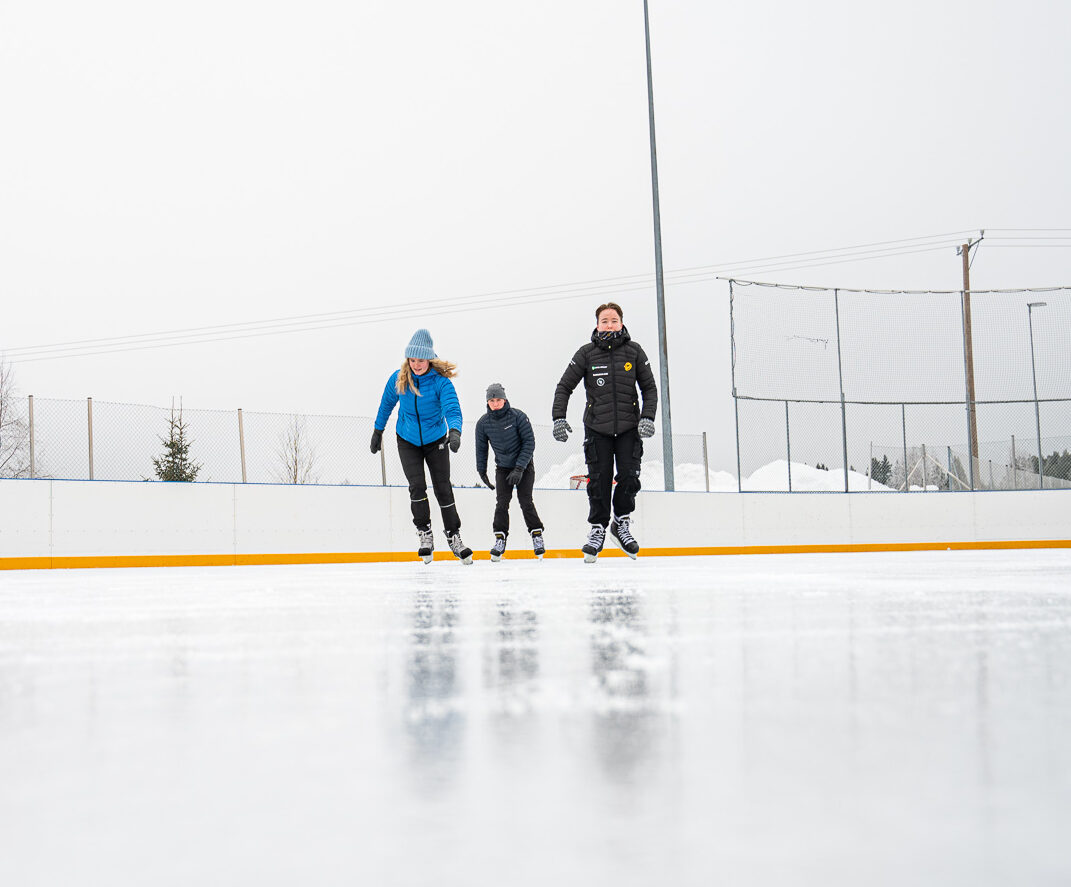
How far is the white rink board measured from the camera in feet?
35.8

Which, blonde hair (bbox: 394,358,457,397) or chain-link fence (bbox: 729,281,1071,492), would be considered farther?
chain-link fence (bbox: 729,281,1071,492)

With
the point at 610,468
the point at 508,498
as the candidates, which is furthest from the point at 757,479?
the point at 610,468

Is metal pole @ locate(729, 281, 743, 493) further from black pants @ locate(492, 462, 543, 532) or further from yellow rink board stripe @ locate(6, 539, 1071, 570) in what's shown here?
black pants @ locate(492, 462, 543, 532)

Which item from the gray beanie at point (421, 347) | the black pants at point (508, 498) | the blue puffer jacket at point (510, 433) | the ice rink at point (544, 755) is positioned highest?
the gray beanie at point (421, 347)

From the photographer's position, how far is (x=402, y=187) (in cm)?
2967

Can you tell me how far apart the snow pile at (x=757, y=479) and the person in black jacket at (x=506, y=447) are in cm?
420

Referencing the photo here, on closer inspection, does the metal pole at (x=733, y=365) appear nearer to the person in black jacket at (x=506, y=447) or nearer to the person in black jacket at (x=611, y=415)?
the person in black jacket at (x=506, y=447)

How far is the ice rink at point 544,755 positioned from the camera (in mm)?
1047

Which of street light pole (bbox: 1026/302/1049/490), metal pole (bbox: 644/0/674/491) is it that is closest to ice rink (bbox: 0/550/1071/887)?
metal pole (bbox: 644/0/674/491)

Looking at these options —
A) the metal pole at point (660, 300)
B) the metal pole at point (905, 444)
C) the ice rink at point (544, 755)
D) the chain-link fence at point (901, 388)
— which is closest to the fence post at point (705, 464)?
the metal pole at point (660, 300)

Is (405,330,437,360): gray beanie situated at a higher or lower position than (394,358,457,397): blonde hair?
higher

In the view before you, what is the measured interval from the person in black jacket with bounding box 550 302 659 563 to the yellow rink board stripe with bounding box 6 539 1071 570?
4808 millimetres

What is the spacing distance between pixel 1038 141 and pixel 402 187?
16236 millimetres

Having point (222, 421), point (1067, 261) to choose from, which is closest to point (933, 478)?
point (222, 421)
